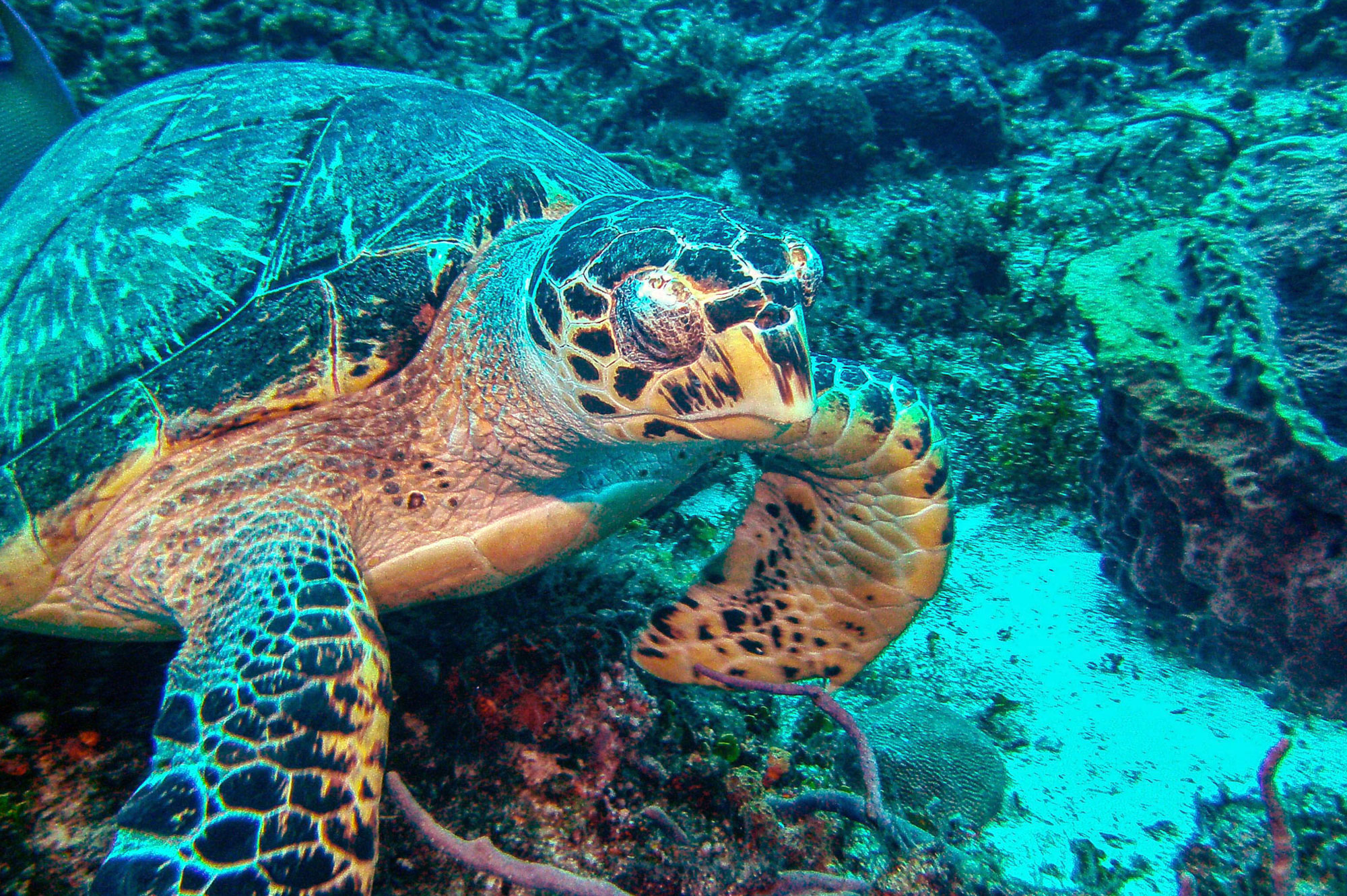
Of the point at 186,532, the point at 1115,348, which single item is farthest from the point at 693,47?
the point at 186,532

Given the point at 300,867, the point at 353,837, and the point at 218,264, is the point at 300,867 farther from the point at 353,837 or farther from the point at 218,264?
the point at 218,264

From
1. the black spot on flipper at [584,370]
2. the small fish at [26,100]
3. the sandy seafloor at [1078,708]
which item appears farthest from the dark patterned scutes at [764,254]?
the small fish at [26,100]

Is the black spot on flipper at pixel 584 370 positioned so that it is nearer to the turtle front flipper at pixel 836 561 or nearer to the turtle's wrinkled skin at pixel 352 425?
the turtle's wrinkled skin at pixel 352 425

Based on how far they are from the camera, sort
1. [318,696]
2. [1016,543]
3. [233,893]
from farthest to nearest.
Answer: [1016,543] → [318,696] → [233,893]

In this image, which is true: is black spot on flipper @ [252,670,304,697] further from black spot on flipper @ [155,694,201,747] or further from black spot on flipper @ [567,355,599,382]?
black spot on flipper @ [567,355,599,382]

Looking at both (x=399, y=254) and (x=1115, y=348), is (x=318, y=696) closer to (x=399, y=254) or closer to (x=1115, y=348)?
(x=399, y=254)

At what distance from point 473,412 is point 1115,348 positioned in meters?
2.37

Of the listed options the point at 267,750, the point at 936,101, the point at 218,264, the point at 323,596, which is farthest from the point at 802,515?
the point at 936,101

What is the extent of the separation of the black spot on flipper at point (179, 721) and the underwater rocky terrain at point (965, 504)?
1.01 feet

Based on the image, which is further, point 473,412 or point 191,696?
point 473,412

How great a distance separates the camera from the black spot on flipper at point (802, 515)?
1.90 metres

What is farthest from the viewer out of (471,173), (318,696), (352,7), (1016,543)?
(352,7)

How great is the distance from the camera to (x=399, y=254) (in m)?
1.60

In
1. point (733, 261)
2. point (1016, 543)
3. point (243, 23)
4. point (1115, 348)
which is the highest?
point (243, 23)
